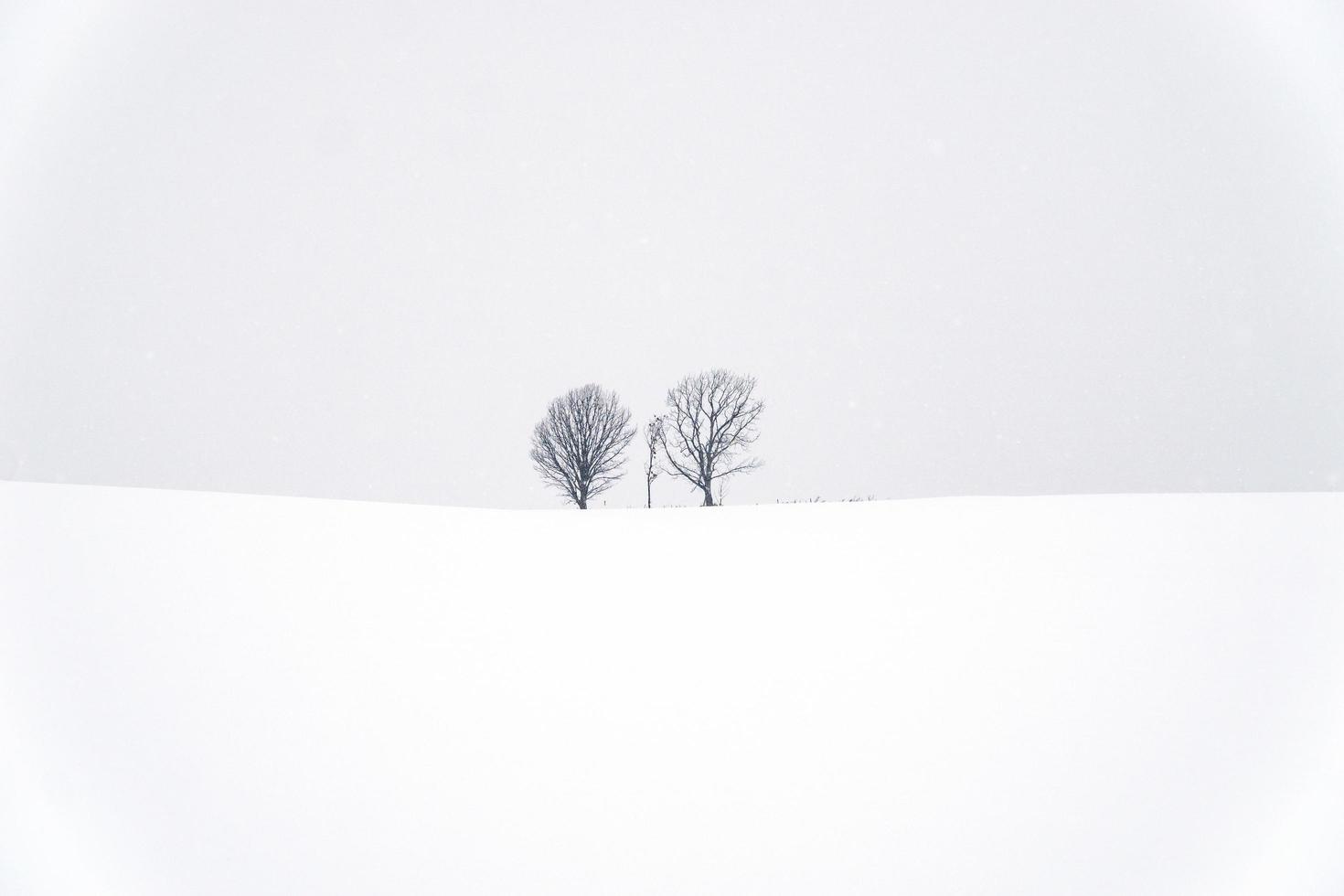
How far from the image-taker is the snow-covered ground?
2.87m

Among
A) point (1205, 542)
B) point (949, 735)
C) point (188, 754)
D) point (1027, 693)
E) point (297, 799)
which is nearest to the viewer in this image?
point (297, 799)

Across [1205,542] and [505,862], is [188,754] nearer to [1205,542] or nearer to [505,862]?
[505,862]

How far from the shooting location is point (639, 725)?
12.5ft

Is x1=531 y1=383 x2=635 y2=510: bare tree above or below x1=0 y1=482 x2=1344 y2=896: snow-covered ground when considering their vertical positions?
above

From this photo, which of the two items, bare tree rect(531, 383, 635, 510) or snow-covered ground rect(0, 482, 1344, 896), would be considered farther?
bare tree rect(531, 383, 635, 510)

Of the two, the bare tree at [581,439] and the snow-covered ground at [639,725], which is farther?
the bare tree at [581,439]

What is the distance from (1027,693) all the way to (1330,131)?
18.0 feet

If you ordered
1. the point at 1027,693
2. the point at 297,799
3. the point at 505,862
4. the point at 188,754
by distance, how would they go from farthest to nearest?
the point at 1027,693 < the point at 188,754 < the point at 297,799 < the point at 505,862

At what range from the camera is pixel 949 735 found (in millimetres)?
3732

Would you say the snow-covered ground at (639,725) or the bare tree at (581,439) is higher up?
the bare tree at (581,439)

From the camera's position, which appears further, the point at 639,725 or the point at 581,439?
the point at 581,439

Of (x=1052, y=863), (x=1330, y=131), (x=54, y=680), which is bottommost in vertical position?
(x=1052, y=863)

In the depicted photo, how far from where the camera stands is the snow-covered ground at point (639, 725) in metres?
2.87

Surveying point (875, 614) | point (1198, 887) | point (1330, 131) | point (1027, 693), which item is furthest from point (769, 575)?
point (1330, 131)
